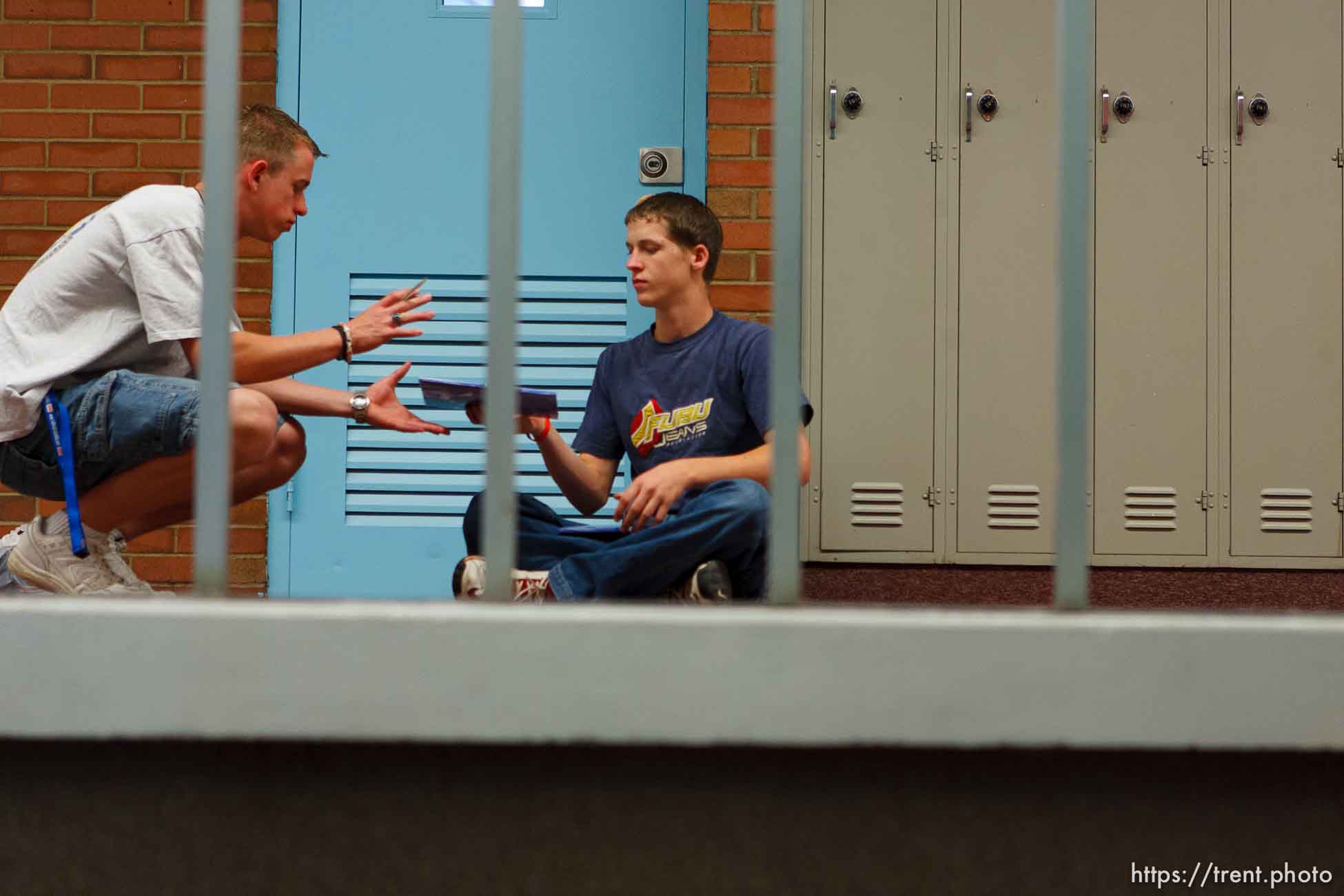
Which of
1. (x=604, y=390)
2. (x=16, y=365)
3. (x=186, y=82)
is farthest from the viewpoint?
(x=186, y=82)

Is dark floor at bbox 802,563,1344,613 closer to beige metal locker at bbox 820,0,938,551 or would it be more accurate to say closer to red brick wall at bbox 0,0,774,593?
beige metal locker at bbox 820,0,938,551

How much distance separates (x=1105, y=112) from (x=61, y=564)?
9.58 feet

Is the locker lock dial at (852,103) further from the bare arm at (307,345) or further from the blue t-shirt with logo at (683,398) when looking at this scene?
the bare arm at (307,345)

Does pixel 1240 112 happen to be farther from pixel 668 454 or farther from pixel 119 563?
pixel 119 563

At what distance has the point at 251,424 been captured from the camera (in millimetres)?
2129

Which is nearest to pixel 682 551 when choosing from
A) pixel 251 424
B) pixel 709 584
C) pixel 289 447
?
pixel 709 584

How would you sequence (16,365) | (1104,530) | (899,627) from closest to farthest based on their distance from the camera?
(899,627) < (16,365) < (1104,530)

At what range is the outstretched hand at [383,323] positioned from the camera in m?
2.14

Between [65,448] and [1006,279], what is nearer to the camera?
[65,448]

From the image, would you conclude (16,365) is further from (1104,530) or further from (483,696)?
(1104,530)

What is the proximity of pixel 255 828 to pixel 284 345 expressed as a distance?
127 centimetres

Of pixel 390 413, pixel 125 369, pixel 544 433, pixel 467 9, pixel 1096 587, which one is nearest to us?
pixel 544 433

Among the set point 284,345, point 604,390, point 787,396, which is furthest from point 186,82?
point 787,396

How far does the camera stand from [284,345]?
7.34 feet
